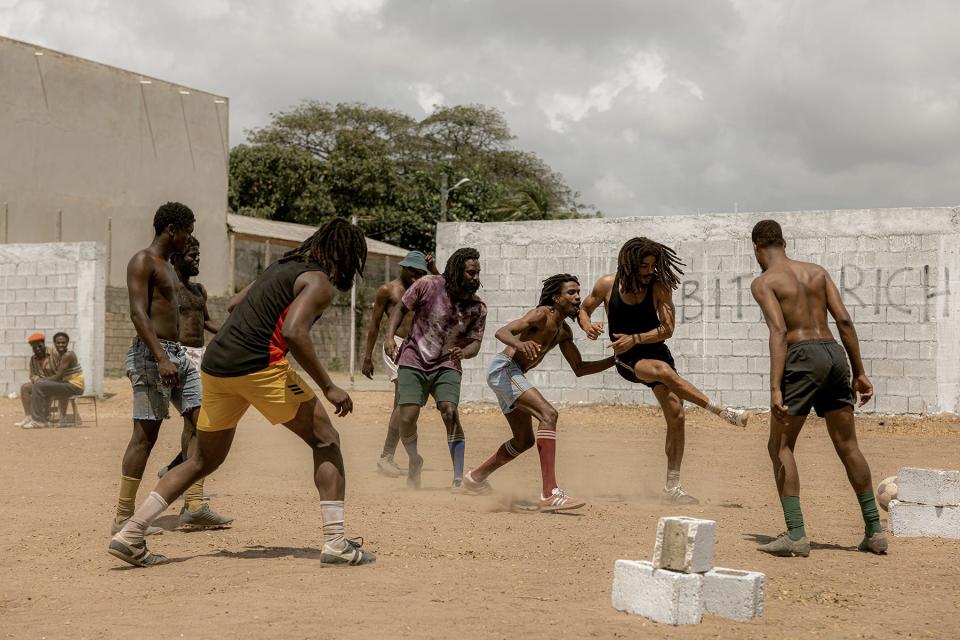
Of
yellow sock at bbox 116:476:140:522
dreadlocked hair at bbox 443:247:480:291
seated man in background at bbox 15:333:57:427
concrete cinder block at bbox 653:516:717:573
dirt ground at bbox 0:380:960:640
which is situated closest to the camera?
dirt ground at bbox 0:380:960:640

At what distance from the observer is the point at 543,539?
614 centimetres

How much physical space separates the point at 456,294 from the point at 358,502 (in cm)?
175

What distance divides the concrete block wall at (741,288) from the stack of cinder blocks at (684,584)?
402 inches

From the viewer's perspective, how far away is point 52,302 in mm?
18828

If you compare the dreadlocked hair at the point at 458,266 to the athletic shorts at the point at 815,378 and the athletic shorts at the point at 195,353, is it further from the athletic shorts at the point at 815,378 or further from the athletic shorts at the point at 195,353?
the athletic shorts at the point at 815,378

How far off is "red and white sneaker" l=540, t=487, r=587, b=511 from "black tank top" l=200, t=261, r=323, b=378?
2.34m

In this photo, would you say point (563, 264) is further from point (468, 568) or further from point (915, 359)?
point (468, 568)

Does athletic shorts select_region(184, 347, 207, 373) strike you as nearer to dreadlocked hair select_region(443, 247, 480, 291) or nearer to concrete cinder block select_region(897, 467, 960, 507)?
dreadlocked hair select_region(443, 247, 480, 291)

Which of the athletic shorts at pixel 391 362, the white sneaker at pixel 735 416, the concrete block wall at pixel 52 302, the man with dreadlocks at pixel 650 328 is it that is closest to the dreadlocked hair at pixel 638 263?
the man with dreadlocks at pixel 650 328

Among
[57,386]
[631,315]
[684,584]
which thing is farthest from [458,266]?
[57,386]

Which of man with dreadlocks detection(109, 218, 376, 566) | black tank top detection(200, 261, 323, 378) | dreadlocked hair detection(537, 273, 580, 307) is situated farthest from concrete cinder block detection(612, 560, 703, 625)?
dreadlocked hair detection(537, 273, 580, 307)

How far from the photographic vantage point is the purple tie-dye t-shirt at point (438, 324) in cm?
836

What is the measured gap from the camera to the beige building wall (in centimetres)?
2878

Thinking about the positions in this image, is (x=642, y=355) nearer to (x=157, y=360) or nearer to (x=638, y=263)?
(x=638, y=263)
